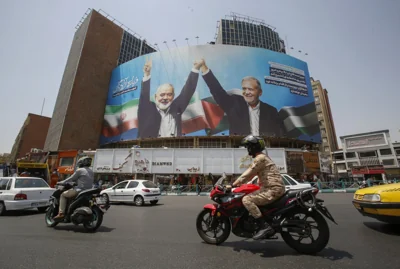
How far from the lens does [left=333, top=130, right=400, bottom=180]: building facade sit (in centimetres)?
4324

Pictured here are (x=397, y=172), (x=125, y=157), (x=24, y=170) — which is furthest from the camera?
(x=397, y=172)

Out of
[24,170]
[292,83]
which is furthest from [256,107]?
[24,170]

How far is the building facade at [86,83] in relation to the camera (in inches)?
1523

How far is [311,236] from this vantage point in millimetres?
2994

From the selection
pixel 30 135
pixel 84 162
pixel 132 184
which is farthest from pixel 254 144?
pixel 30 135

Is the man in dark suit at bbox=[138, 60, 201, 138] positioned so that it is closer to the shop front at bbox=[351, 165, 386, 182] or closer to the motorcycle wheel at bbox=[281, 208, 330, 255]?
the motorcycle wheel at bbox=[281, 208, 330, 255]

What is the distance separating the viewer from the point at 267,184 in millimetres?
3182

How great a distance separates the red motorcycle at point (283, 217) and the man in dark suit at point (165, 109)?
102 ft

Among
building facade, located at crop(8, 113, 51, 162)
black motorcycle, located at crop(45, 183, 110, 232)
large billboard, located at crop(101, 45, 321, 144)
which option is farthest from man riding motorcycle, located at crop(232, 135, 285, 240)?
building facade, located at crop(8, 113, 51, 162)

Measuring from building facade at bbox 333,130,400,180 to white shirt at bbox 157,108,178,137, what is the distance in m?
34.2

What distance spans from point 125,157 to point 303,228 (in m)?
24.5

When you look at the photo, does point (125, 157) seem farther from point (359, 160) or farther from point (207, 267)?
point (359, 160)

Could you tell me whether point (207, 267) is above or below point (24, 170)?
below

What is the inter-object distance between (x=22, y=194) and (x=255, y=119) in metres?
32.1
